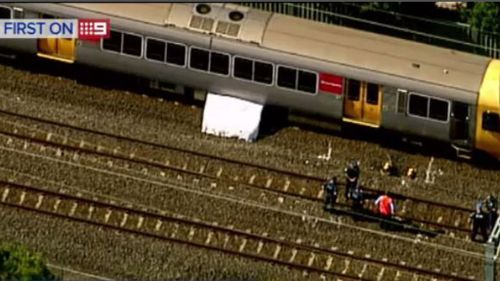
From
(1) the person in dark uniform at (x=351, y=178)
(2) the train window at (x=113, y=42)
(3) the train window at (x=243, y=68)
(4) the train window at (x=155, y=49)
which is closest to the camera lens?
(1) the person in dark uniform at (x=351, y=178)

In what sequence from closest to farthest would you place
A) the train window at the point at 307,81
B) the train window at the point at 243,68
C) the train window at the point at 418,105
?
the train window at the point at 418,105
the train window at the point at 307,81
the train window at the point at 243,68

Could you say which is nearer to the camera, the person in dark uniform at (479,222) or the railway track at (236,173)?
the person in dark uniform at (479,222)

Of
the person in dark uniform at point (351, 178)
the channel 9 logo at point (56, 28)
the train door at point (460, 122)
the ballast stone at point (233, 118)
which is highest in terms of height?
the channel 9 logo at point (56, 28)

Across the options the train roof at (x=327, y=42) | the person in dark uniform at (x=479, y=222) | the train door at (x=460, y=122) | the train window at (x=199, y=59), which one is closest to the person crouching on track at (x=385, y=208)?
the person in dark uniform at (x=479, y=222)

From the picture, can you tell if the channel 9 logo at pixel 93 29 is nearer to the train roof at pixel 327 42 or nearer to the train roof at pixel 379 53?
the train roof at pixel 327 42

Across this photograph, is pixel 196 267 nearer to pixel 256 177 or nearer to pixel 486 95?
pixel 256 177

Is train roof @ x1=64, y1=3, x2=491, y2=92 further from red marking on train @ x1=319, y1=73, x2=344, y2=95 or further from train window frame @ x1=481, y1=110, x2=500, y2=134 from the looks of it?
train window frame @ x1=481, y1=110, x2=500, y2=134

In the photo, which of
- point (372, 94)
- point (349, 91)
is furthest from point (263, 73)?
point (372, 94)
